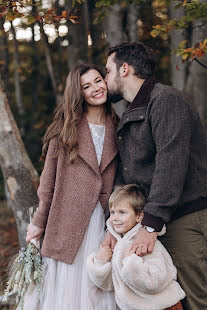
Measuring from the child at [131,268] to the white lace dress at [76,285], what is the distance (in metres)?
0.18

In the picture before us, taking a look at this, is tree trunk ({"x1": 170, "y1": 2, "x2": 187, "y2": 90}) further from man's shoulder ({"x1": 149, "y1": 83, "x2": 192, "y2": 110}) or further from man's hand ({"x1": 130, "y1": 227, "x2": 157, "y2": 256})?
man's hand ({"x1": 130, "y1": 227, "x2": 157, "y2": 256})

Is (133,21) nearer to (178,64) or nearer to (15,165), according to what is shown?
(178,64)

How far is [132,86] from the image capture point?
3162mm

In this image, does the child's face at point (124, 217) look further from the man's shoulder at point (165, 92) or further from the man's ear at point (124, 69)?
the man's ear at point (124, 69)

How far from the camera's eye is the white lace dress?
3.08 m

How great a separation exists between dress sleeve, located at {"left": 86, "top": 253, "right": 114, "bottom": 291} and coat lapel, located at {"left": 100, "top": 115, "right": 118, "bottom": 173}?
0.78 metres

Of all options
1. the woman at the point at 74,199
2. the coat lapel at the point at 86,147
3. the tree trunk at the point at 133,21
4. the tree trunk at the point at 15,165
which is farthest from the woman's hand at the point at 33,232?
the tree trunk at the point at 133,21

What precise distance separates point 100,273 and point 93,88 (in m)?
1.55

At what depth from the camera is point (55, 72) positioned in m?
8.46

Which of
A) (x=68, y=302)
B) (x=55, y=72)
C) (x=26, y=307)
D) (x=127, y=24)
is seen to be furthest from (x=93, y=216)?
(x=55, y=72)

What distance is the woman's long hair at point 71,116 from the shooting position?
3264 mm

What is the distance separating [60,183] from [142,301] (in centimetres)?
114

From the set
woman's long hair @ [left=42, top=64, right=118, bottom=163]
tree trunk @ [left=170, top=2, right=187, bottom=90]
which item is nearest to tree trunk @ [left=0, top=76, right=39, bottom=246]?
woman's long hair @ [left=42, top=64, right=118, bottom=163]

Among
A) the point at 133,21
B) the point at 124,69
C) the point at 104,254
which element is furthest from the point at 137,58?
the point at 133,21
